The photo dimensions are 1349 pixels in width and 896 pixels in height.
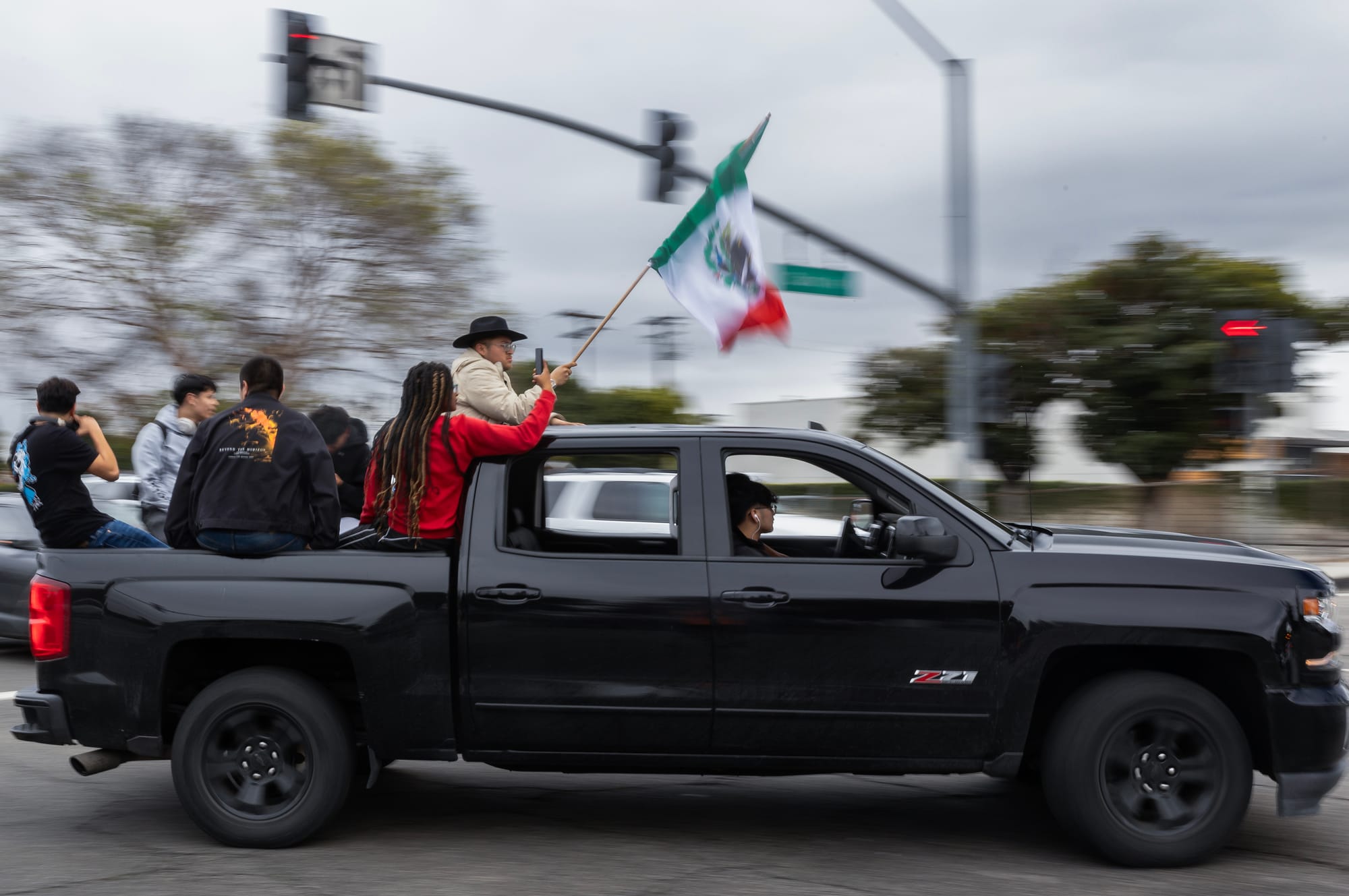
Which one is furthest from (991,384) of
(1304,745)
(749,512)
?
(1304,745)

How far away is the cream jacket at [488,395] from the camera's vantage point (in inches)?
228

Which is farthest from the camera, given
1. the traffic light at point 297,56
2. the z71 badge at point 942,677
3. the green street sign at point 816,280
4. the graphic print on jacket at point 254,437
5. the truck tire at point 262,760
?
the green street sign at point 816,280

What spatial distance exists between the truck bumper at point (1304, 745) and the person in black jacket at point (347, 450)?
5.14m

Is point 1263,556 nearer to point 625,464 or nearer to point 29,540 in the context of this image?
point 625,464

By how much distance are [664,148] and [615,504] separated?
343 inches

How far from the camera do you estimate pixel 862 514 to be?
5.92 meters

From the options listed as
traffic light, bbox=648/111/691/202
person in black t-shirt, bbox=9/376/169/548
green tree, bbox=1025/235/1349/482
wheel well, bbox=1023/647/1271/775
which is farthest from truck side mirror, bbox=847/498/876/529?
green tree, bbox=1025/235/1349/482

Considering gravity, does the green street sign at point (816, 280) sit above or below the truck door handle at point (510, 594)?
above

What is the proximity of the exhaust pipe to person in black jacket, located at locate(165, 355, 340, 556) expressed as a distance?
2.85 ft

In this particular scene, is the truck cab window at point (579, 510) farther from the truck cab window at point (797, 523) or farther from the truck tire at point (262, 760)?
the truck tire at point (262, 760)

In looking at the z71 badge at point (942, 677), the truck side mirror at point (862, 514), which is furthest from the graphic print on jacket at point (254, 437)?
the z71 badge at point (942, 677)

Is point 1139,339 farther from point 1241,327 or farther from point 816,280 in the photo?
point 816,280

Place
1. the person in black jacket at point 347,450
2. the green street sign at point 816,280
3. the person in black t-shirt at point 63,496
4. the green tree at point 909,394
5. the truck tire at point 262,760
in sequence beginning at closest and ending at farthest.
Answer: the truck tire at point 262,760 → the person in black t-shirt at point 63,496 → the person in black jacket at point 347,450 → the green street sign at point 816,280 → the green tree at point 909,394

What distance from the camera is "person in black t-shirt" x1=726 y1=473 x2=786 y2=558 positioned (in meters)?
5.33
